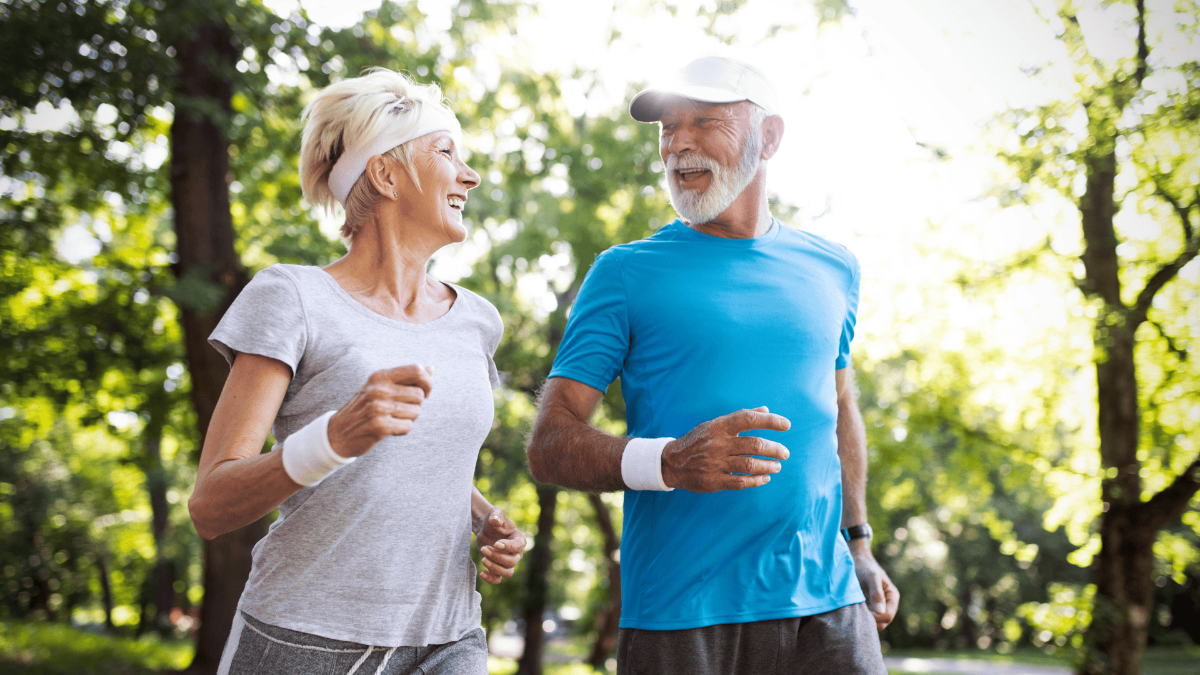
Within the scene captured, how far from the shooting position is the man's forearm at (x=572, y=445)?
2189mm

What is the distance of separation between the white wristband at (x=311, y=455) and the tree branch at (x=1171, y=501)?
10.2 meters

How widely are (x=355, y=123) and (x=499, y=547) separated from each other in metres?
1.23

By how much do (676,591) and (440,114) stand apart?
1.50 meters

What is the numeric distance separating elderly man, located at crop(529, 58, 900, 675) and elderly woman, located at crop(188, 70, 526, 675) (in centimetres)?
33

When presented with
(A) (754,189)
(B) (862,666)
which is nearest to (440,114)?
(A) (754,189)

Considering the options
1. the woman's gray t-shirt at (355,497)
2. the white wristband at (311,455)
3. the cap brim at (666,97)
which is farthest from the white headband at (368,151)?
the white wristband at (311,455)

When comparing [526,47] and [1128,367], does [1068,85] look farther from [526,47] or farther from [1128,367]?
[526,47]

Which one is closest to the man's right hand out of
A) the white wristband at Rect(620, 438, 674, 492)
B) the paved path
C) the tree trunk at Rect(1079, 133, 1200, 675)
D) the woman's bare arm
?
the white wristband at Rect(620, 438, 674, 492)

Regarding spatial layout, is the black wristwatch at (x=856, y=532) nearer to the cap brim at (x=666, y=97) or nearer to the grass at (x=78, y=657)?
the cap brim at (x=666, y=97)

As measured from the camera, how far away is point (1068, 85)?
9.64m

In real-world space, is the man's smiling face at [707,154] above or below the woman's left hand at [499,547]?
above

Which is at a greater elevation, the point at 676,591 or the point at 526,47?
the point at 526,47

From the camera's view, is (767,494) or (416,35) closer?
(767,494)

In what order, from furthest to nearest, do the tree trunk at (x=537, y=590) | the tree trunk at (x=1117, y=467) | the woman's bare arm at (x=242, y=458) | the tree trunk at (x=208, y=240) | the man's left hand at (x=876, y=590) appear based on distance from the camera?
the tree trunk at (x=537, y=590)
the tree trunk at (x=1117, y=467)
the tree trunk at (x=208, y=240)
the man's left hand at (x=876, y=590)
the woman's bare arm at (x=242, y=458)
